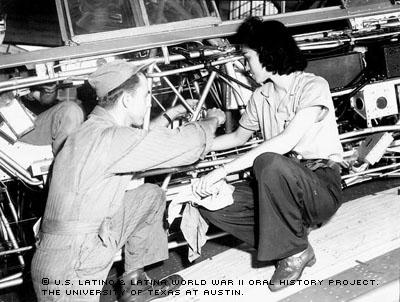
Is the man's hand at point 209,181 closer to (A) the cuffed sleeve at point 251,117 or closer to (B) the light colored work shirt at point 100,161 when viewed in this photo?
(B) the light colored work shirt at point 100,161

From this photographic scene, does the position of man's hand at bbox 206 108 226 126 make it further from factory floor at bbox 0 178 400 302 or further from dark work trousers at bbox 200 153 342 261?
factory floor at bbox 0 178 400 302

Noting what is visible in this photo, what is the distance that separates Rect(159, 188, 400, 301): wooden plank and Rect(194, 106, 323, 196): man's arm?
2.22 feet

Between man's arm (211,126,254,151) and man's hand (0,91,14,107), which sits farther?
man's arm (211,126,254,151)

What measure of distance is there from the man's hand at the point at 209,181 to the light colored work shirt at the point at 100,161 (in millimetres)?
351

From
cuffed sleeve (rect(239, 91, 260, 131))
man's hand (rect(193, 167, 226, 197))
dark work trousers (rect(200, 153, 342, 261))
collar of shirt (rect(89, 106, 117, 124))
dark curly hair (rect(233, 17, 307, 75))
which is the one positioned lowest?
dark work trousers (rect(200, 153, 342, 261))

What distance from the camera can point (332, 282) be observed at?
7.25 ft

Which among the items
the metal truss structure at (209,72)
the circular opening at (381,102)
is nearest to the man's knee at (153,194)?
the metal truss structure at (209,72)

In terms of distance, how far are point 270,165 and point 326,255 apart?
920 millimetres

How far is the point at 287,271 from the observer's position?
2.25 meters

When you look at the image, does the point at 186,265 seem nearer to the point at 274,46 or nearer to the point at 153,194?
the point at 153,194

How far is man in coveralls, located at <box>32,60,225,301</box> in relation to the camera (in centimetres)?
183

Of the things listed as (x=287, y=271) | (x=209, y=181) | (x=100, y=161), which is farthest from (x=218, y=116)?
(x=287, y=271)

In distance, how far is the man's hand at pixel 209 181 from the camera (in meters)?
2.27

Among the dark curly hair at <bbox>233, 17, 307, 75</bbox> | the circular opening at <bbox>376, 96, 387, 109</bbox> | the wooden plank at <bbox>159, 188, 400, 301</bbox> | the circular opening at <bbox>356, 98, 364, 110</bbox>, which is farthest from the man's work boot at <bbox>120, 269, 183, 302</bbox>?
the circular opening at <bbox>376, 96, 387, 109</bbox>
